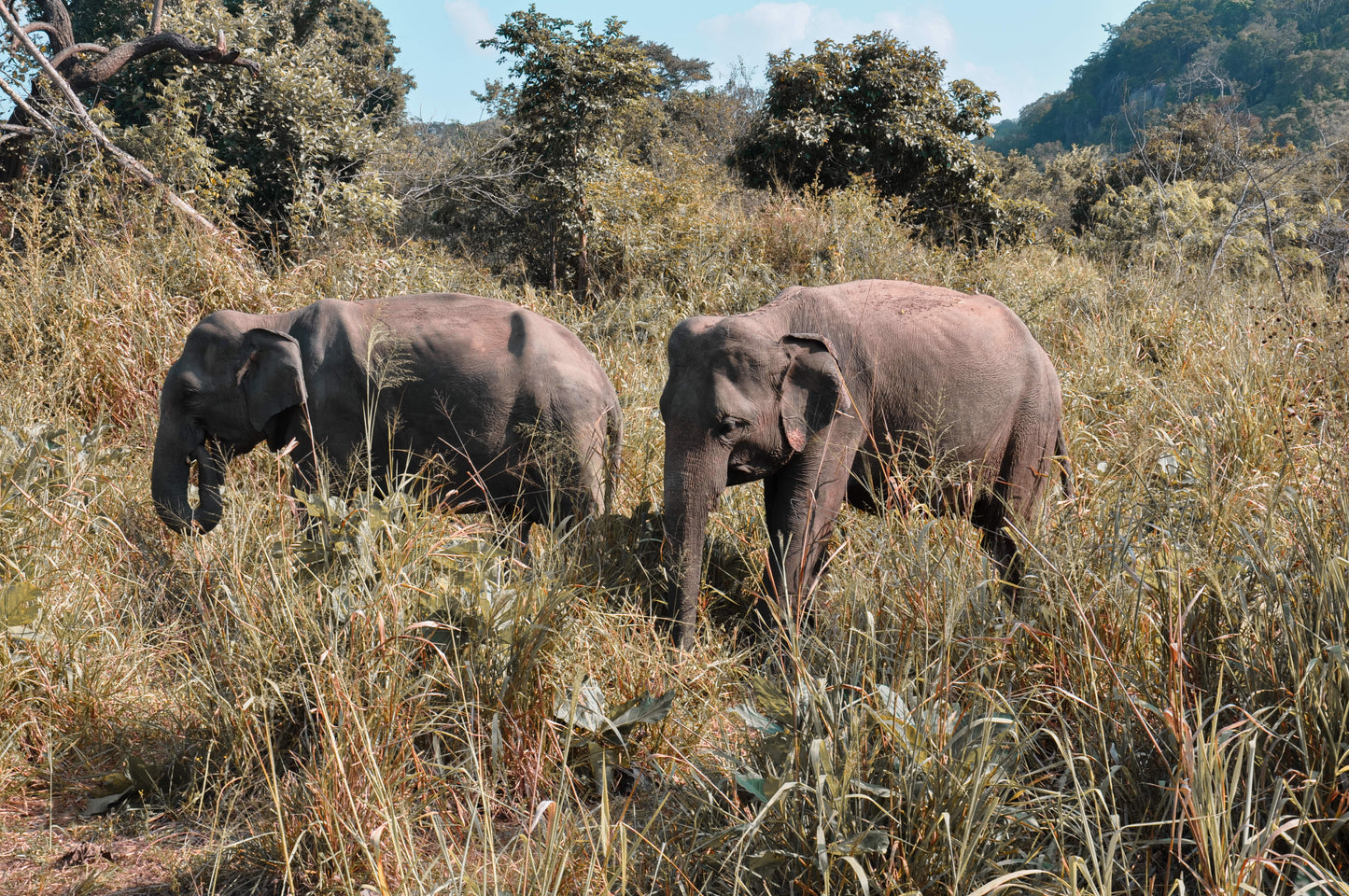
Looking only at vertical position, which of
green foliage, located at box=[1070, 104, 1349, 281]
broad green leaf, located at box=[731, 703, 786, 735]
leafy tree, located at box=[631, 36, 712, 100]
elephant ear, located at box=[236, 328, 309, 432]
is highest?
leafy tree, located at box=[631, 36, 712, 100]

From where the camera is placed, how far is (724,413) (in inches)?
158

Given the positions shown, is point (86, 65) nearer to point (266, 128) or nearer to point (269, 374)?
point (266, 128)

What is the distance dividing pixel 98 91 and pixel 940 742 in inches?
515

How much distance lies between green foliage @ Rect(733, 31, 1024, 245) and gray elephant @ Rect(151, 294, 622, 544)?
436 inches

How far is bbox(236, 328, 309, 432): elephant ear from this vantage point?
4.90 meters

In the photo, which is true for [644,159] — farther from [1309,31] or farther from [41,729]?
[1309,31]

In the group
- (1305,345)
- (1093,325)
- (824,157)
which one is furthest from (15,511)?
(824,157)

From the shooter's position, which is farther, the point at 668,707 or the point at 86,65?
the point at 86,65

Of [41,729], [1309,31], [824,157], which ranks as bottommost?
[41,729]

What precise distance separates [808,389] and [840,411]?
21 centimetres

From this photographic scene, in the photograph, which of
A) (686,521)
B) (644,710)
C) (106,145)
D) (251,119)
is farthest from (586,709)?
(251,119)

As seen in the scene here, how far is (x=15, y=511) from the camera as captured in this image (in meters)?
4.03

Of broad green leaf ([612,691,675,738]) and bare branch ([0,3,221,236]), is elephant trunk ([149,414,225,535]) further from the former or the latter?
bare branch ([0,3,221,236])

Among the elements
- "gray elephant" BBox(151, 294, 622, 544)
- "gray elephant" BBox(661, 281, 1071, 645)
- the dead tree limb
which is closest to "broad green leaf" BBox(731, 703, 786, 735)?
"gray elephant" BBox(661, 281, 1071, 645)
